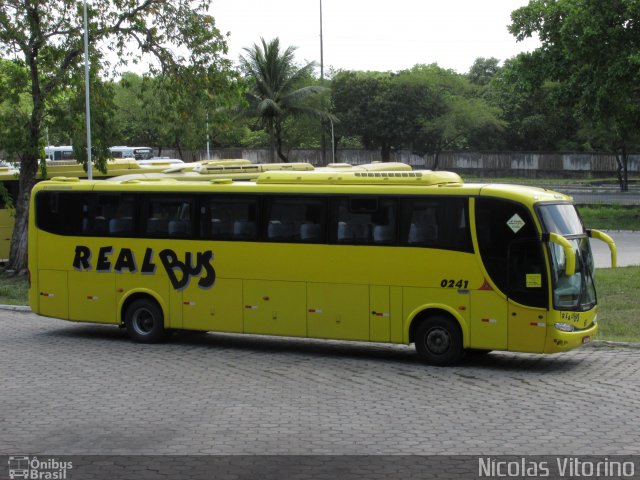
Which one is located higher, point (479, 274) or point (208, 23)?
point (208, 23)

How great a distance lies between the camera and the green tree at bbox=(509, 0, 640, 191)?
36.7 metres

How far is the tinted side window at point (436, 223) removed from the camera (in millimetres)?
15148

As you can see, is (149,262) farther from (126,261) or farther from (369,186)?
(369,186)

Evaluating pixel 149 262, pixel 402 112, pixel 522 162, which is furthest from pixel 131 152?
pixel 149 262

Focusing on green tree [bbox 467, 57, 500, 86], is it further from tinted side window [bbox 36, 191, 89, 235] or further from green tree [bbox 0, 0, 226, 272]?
tinted side window [bbox 36, 191, 89, 235]

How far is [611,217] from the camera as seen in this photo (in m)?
43.8

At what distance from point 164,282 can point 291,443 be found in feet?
26.3

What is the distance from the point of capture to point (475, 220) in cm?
1503

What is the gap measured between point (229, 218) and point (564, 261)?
553 cm

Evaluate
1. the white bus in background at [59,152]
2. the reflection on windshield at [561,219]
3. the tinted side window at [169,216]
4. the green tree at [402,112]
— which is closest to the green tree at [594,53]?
the reflection on windshield at [561,219]

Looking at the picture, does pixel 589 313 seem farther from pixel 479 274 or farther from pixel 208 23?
pixel 208 23

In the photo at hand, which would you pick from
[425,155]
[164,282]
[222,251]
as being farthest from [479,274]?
[425,155]

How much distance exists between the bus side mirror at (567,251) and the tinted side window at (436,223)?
49.2 inches

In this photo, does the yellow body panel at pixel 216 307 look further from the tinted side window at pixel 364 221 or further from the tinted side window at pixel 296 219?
the tinted side window at pixel 364 221
